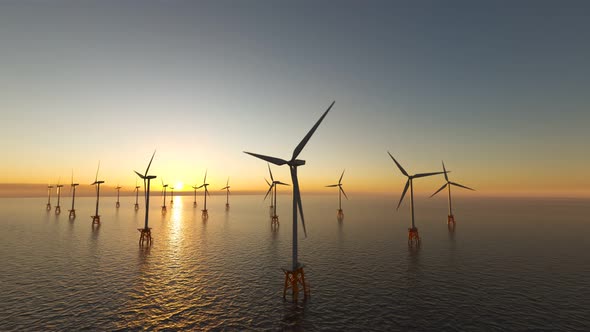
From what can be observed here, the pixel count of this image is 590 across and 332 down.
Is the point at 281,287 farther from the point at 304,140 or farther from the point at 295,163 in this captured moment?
the point at 304,140

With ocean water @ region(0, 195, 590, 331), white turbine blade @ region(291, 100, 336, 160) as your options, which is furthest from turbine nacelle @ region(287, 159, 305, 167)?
ocean water @ region(0, 195, 590, 331)

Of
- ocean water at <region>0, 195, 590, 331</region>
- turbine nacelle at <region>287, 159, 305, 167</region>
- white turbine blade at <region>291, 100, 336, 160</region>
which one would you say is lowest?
ocean water at <region>0, 195, 590, 331</region>

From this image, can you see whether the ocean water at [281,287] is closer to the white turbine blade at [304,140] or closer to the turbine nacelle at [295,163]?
the turbine nacelle at [295,163]

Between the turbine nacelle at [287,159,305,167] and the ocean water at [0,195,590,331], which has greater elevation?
the turbine nacelle at [287,159,305,167]

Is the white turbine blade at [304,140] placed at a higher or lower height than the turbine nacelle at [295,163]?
higher

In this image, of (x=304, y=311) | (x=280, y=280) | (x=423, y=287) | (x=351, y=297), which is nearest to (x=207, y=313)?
(x=304, y=311)

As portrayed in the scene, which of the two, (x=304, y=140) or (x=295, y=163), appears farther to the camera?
(x=304, y=140)

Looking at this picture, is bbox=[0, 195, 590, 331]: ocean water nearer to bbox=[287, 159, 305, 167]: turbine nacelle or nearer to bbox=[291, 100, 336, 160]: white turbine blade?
bbox=[287, 159, 305, 167]: turbine nacelle

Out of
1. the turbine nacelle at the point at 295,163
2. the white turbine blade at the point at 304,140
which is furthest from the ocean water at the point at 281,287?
the white turbine blade at the point at 304,140

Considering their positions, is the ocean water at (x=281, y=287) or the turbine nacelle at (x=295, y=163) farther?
the turbine nacelle at (x=295, y=163)

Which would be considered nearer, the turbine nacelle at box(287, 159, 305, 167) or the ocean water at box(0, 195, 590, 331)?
the ocean water at box(0, 195, 590, 331)

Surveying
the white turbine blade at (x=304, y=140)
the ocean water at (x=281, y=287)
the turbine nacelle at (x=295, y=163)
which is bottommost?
the ocean water at (x=281, y=287)

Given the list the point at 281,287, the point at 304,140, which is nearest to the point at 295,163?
the point at 304,140
